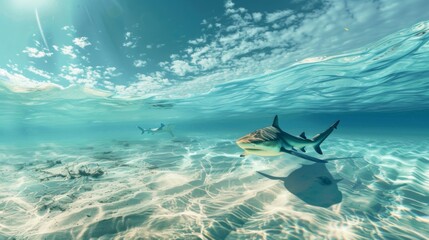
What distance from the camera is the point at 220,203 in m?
5.88

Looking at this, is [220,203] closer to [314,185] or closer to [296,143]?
[296,143]

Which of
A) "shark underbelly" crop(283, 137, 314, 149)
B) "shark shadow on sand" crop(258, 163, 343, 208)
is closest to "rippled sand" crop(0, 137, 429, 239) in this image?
"shark shadow on sand" crop(258, 163, 343, 208)

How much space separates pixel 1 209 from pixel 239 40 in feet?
40.8

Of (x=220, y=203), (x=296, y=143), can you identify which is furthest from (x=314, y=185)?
(x=220, y=203)

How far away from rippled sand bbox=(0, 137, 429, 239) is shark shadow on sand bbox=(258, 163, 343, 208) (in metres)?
0.03

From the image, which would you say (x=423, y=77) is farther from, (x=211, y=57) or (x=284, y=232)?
(x=284, y=232)

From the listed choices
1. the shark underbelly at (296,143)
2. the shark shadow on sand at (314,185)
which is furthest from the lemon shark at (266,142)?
the shark shadow on sand at (314,185)

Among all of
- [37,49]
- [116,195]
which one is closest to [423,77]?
[116,195]

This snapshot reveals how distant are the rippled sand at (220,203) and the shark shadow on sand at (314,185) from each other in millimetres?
30

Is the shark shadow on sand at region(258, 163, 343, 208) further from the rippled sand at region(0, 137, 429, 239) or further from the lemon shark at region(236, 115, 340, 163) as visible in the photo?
the lemon shark at region(236, 115, 340, 163)

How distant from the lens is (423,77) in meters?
18.9

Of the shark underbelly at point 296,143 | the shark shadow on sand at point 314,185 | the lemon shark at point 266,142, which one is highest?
the lemon shark at point 266,142

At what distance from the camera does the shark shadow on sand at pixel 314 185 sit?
20.0 ft

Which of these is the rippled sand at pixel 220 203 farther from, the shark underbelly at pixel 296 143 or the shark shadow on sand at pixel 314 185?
the shark underbelly at pixel 296 143
